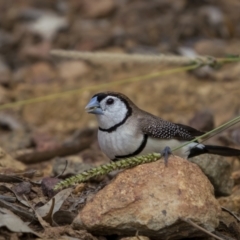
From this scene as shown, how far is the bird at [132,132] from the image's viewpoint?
15.9 feet

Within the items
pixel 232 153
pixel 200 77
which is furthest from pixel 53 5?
pixel 232 153

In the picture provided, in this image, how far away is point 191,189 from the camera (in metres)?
3.98

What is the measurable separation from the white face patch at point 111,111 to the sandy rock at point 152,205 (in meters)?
1.01

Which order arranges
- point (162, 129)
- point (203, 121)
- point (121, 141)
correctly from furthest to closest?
point (203, 121) < point (162, 129) < point (121, 141)

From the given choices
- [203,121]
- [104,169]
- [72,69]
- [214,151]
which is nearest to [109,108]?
[214,151]

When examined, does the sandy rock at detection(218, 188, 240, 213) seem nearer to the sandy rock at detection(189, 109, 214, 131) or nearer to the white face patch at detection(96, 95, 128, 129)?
the white face patch at detection(96, 95, 128, 129)

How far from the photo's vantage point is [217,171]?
16.7 ft

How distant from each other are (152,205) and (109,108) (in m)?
1.32

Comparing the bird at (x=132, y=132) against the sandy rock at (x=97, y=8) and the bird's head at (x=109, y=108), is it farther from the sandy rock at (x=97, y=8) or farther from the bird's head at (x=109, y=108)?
the sandy rock at (x=97, y=8)

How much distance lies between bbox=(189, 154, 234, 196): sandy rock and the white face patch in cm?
59

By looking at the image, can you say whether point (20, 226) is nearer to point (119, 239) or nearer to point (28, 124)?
point (119, 239)

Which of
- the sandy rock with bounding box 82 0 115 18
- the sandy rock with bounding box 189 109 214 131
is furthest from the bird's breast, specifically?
the sandy rock with bounding box 82 0 115 18

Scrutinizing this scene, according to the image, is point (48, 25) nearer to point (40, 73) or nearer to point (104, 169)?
point (40, 73)

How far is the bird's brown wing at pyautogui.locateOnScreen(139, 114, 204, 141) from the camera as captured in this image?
16.1 ft
